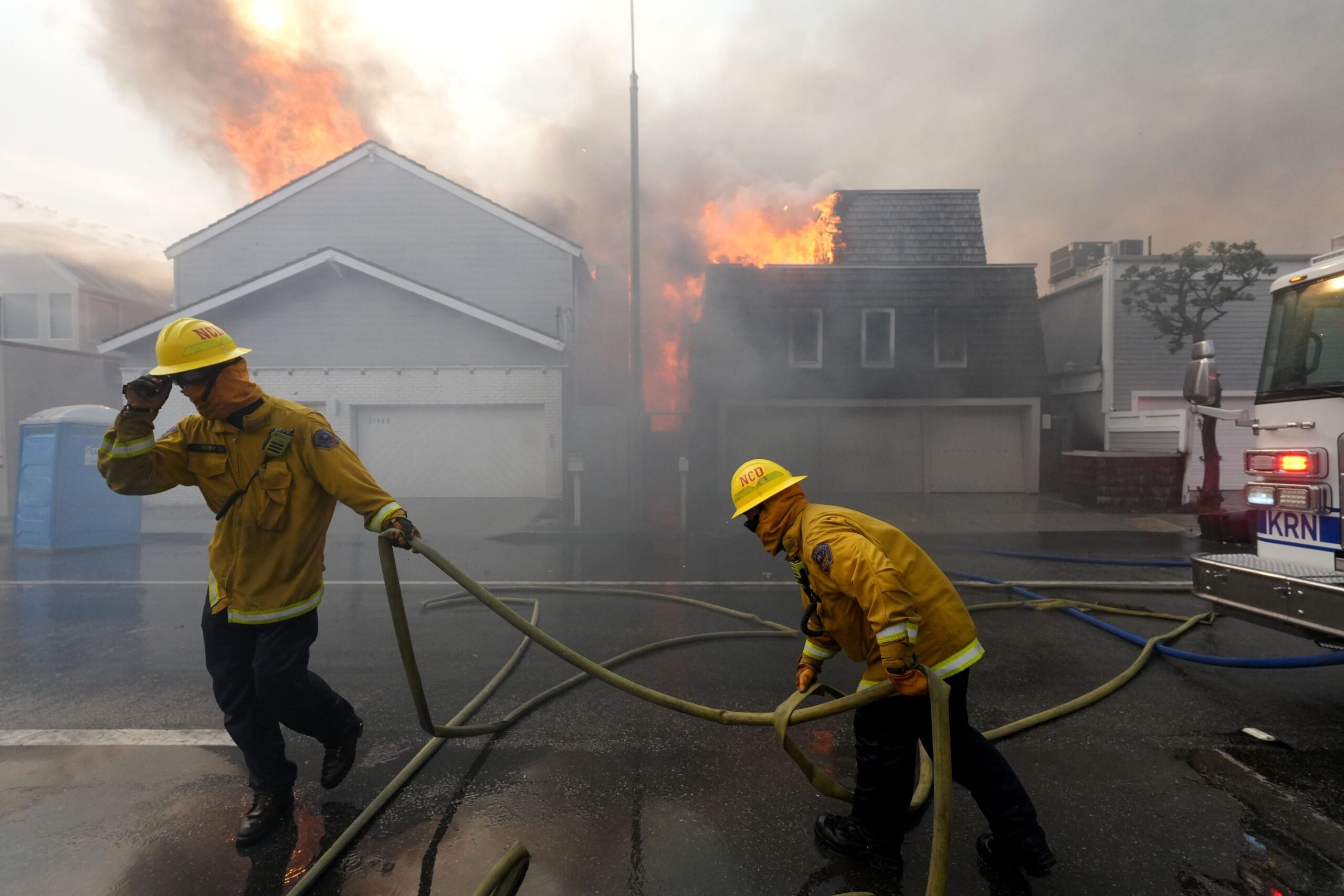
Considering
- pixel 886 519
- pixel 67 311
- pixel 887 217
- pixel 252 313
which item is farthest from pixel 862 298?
pixel 67 311

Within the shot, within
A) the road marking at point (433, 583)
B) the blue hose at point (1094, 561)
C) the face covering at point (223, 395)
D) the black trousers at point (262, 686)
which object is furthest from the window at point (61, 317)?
the blue hose at point (1094, 561)

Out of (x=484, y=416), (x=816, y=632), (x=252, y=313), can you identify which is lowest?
(x=816, y=632)

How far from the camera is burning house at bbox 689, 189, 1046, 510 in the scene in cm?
1446

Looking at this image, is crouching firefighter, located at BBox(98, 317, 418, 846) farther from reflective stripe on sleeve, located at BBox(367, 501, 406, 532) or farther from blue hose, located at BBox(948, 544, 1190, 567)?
blue hose, located at BBox(948, 544, 1190, 567)

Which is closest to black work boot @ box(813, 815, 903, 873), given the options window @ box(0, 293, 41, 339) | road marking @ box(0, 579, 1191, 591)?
road marking @ box(0, 579, 1191, 591)

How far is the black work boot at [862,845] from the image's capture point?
261cm

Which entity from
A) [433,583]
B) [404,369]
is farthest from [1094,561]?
[404,369]

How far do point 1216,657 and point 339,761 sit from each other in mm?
5034

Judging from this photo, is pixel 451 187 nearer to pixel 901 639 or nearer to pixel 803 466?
pixel 803 466

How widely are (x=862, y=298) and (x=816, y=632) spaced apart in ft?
42.9

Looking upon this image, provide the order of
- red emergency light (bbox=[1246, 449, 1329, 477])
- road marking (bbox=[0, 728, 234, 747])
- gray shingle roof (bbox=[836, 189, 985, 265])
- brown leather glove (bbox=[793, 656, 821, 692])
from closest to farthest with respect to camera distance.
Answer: brown leather glove (bbox=[793, 656, 821, 692]) < road marking (bbox=[0, 728, 234, 747]) < red emergency light (bbox=[1246, 449, 1329, 477]) < gray shingle roof (bbox=[836, 189, 985, 265])

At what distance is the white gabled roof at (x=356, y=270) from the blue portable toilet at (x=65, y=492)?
14.3ft

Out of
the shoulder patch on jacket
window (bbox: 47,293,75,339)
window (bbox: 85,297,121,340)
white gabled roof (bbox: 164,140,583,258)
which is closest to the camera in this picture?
the shoulder patch on jacket

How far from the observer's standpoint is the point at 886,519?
11578 millimetres
